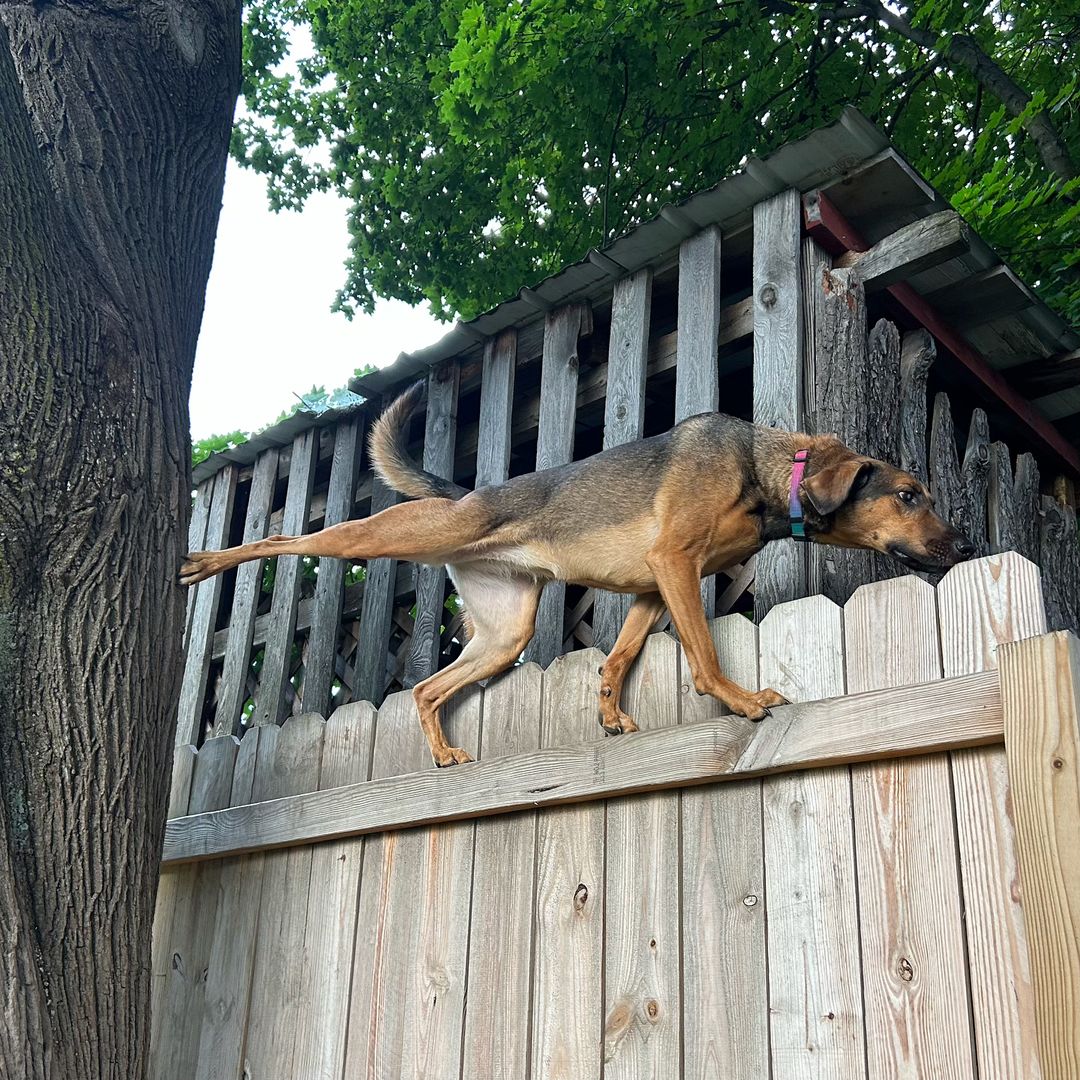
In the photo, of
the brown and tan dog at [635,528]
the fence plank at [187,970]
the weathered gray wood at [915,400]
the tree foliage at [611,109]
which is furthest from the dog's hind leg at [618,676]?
the tree foliage at [611,109]

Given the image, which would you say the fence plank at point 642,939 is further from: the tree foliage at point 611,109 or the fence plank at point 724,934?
the tree foliage at point 611,109

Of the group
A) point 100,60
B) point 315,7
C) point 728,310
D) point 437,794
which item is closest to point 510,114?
point 315,7

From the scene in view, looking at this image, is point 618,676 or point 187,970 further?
point 187,970

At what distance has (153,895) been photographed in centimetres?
362

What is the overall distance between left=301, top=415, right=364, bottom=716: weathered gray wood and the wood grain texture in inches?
128

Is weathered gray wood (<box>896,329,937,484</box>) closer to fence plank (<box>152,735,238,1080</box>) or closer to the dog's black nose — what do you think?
the dog's black nose

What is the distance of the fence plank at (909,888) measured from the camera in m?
2.74

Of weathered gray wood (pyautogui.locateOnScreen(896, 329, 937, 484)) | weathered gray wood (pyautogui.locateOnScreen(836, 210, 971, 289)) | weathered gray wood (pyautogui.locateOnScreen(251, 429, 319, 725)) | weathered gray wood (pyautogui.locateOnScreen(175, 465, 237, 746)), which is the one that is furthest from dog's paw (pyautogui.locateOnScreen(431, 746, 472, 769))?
weathered gray wood (pyautogui.locateOnScreen(175, 465, 237, 746))

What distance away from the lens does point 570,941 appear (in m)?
3.50

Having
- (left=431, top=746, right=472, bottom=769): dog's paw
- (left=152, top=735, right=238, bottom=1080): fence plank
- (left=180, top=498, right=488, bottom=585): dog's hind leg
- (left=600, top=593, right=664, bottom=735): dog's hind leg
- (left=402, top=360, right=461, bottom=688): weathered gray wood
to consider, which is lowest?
(left=152, top=735, right=238, bottom=1080): fence plank

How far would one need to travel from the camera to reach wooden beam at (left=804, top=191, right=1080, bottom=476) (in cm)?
530

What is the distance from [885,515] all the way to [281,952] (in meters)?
2.73

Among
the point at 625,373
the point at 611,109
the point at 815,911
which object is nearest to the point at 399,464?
the point at 625,373

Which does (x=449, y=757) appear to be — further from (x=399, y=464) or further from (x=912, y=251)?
(x=912, y=251)
